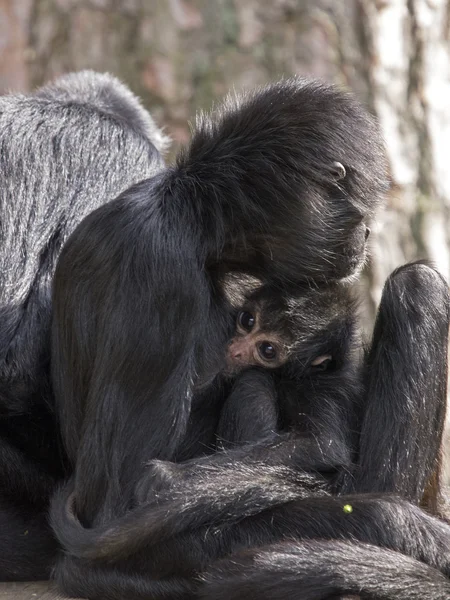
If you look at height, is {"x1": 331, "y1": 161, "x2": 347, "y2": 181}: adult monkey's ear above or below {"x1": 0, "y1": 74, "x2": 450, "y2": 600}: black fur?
above

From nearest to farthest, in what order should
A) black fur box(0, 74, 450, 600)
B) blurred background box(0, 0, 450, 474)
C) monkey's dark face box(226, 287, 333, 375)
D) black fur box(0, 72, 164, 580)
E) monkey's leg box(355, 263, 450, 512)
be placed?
black fur box(0, 74, 450, 600)
monkey's leg box(355, 263, 450, 512)
monkey's dark face box(226, 287, 333, 375)
black fur box(0, 72, 164, 580)
blurred background box(0, 0, 450, 474)

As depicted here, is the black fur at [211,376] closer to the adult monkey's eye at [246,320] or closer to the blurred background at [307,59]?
the adult monkey's eye at [246,320]

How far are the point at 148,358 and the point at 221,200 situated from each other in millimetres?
667

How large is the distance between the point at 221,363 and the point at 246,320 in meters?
0.26

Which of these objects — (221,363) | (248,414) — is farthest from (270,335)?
(248,414)

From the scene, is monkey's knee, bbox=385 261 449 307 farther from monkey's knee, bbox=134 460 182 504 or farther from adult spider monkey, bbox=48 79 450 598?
monkey's knee, bbox=134 460 182 504

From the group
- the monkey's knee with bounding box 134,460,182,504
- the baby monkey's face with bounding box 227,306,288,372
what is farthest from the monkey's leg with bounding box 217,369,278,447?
the monkey's knee with bounding box 134,460,182,504

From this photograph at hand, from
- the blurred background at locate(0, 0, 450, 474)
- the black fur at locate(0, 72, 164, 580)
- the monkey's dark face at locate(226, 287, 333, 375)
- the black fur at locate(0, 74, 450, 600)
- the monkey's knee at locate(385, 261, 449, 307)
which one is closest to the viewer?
the black fur at locate(0, 74, 450, 600)

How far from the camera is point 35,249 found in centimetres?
427

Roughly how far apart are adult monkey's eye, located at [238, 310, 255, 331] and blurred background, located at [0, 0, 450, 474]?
7.97 ft

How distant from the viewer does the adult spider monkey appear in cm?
352

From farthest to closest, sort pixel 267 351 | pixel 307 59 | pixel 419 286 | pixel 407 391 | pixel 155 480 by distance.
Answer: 1. pixel 307 59
2. pixel 267 351
3. pixel 419 286
4. pixel 407 391
5. pixel 155 480

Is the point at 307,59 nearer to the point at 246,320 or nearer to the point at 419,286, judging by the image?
the point at 246,320

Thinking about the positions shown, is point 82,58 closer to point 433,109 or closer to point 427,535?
point 433,109
